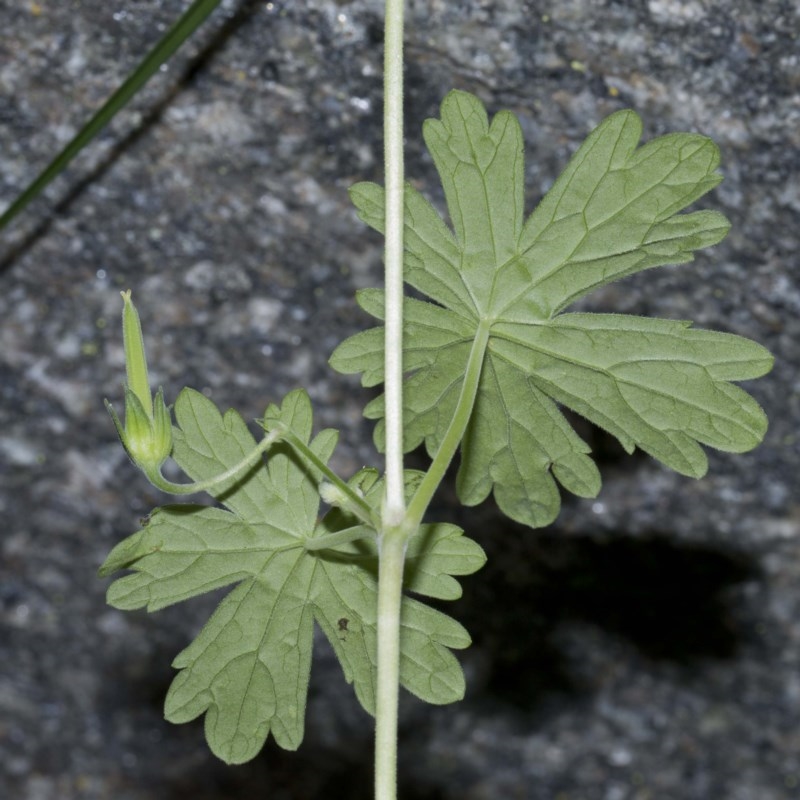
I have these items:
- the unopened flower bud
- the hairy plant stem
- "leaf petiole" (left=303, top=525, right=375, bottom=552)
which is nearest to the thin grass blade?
the hairy plant stem

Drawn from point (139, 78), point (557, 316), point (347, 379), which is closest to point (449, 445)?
point (557, 316)

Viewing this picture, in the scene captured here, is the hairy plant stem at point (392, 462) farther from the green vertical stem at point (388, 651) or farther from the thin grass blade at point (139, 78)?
the thin grass blade at point (139, 78)

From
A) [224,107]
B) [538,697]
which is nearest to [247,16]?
[224,107]

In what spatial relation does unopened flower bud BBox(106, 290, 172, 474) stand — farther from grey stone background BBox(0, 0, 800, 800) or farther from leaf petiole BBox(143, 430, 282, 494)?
grey stone background BBox(0, 0, 800, 800)

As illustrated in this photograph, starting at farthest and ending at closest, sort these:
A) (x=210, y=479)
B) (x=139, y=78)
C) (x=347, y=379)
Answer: (x=347, y=379) → (x=139, y=78) → (x=210, y=479)

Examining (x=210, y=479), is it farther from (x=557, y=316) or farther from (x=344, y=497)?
(x=557, y=316)

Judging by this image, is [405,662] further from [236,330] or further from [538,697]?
[538,697]
